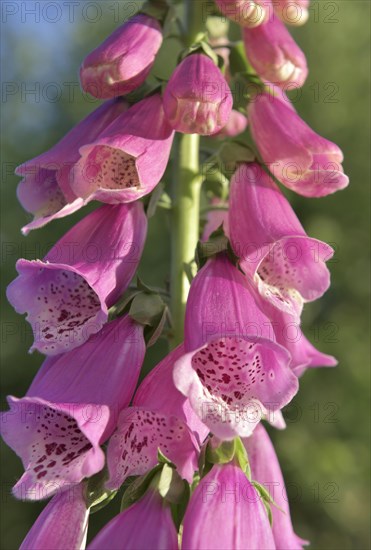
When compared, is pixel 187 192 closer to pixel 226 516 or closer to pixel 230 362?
pixel 230 362

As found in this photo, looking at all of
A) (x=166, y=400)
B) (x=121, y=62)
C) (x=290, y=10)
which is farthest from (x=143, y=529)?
(x=290, y=10)

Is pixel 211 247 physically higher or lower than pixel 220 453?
higher

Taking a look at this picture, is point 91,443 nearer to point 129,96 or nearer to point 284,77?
point 129,96

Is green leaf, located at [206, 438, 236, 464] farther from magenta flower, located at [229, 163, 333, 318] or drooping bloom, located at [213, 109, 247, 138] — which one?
drooping bloom, located at [213, 109, 247, 138]

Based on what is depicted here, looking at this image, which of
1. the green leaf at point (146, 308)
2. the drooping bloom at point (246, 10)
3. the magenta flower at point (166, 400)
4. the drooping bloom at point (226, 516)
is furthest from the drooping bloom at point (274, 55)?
the drooping bloom at point (226, 516)

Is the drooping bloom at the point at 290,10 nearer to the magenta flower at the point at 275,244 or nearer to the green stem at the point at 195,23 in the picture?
the green stem at the point at 195,23

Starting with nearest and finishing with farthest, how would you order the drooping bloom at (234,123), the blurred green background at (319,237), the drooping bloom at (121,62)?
the drooping bloom at (121,62)
the drooping bloom at (234,123)
the blurred green background at (319,237)

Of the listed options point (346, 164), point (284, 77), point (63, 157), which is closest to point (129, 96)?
point (63, 157)

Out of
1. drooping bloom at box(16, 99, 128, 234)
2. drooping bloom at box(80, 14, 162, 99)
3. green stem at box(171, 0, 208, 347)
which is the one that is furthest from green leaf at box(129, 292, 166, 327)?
drooping bloom at box(80, 14, 162, 99)
